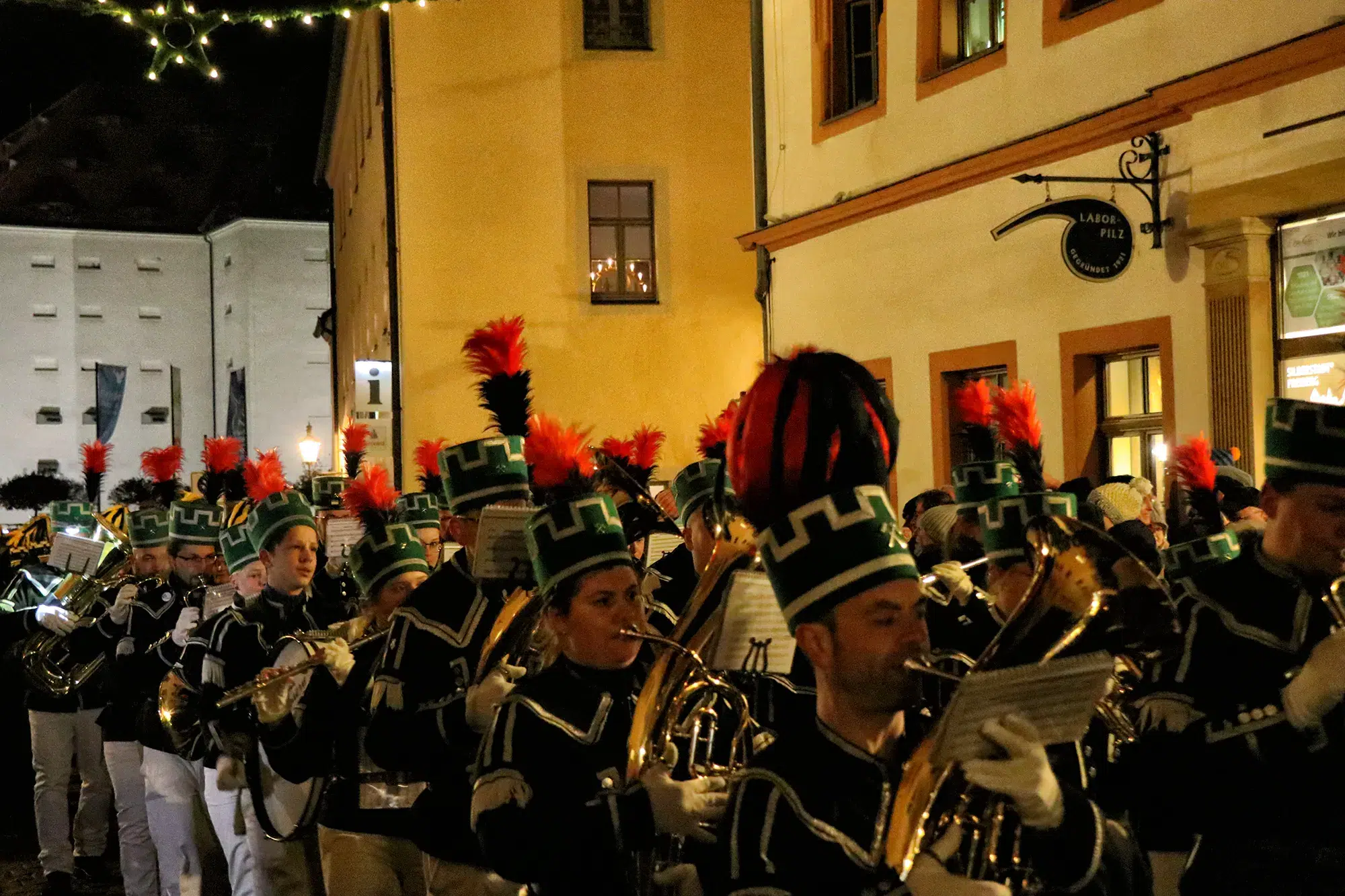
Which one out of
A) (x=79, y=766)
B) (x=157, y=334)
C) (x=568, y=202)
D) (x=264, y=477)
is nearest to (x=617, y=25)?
(x=568, y=202)

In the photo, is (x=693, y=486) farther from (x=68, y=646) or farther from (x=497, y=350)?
(x=68, y=646)

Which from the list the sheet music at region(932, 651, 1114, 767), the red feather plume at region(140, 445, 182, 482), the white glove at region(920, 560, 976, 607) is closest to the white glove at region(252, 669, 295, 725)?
the white glove at region(920, 560, 976, 607)

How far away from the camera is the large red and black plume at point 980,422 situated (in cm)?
706

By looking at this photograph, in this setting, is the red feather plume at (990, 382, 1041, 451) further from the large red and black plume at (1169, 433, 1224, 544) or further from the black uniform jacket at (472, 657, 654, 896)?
the black uniform jacket at (472, 657, 654, 896)

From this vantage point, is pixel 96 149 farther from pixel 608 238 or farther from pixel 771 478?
pixel 771 478

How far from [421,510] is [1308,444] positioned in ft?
17.6

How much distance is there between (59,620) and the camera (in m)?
11.4

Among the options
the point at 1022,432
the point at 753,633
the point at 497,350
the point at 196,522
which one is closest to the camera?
the point at 753,633

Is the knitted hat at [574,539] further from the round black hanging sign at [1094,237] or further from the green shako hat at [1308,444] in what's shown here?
the round black hanging sign at [1094,237]

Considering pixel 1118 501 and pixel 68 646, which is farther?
pixel 68 646

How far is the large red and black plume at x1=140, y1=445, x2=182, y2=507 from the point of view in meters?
12.2

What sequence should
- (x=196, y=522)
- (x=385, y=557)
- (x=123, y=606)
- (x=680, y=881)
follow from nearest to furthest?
(x=680, y=881) → (x=385, y=557) → (x=196, y=522) → (x=123, y=606)

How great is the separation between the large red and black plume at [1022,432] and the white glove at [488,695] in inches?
78.5

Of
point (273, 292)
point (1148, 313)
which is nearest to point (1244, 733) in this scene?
point (1148, 313)
